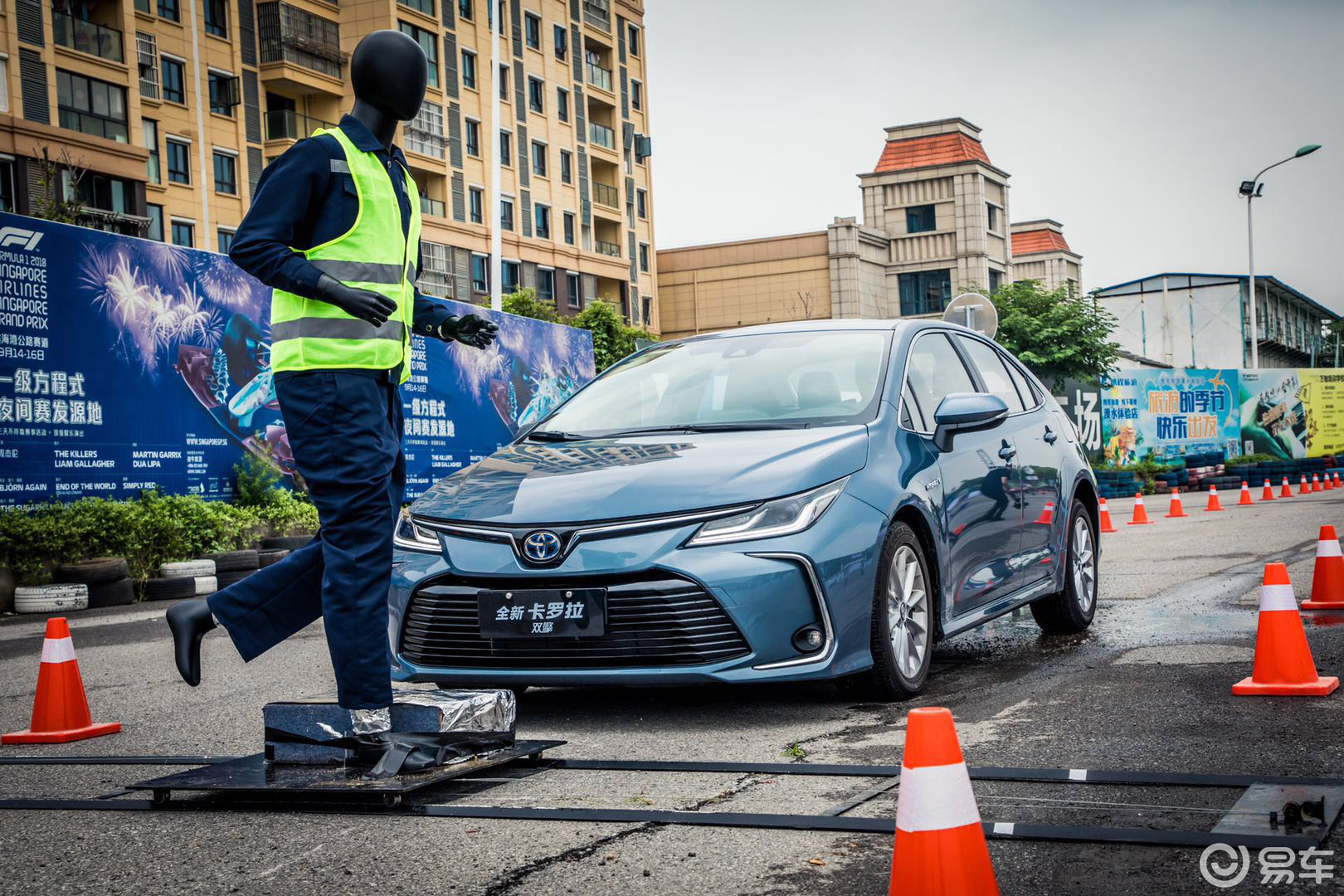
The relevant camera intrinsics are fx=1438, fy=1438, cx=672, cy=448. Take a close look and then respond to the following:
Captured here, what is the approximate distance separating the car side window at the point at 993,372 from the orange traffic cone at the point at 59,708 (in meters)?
4.30

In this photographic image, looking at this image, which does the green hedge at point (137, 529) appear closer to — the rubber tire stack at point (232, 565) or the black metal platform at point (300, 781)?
the rubber tire stack at point (232, 565)

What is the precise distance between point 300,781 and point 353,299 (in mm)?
1352

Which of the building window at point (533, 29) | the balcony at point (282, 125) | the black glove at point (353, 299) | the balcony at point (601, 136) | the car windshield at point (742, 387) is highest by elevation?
the building window at point (533, 29)

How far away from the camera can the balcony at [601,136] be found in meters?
57.3

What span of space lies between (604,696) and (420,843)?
7.80ft

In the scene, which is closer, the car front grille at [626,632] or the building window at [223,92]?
the car front grille at [626,632]

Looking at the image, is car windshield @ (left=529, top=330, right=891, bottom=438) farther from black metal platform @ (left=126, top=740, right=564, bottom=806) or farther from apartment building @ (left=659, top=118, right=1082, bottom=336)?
apartment building @ (left=659, top=118, right=1082, bottom=336)

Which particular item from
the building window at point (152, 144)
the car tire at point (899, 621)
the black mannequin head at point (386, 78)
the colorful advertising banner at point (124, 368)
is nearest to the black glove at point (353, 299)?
the black mannequin head at point (386, 78)

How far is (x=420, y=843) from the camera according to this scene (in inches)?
139

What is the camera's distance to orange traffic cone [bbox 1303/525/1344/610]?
788 centimetres

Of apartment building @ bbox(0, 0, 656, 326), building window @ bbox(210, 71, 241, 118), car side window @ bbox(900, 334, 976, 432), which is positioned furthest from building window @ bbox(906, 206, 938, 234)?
car side window @ bbox(900, 334, 976, 432)

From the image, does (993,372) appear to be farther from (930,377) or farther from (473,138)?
(473,138)

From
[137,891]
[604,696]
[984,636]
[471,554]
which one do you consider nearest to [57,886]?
[137,891]

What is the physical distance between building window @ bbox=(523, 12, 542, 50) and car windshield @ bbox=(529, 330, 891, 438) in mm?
48572
